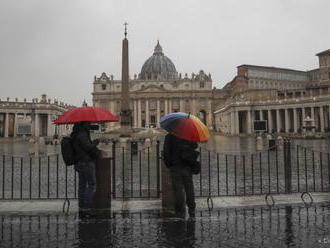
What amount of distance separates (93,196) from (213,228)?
234 cm

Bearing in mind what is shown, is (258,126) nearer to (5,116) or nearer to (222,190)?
(222,190)

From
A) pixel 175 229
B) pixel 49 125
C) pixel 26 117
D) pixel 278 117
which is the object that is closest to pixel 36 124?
pixel 49 125

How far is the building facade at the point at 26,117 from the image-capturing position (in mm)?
60438

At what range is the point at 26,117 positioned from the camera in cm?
6912

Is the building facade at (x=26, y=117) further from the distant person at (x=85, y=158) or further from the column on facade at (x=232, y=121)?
the distant person at (x=85, y=158)

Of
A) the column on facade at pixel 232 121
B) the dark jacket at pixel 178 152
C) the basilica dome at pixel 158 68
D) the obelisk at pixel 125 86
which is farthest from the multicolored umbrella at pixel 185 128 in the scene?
the basilica dome at pixel 158 68

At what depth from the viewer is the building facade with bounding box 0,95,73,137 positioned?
198ft

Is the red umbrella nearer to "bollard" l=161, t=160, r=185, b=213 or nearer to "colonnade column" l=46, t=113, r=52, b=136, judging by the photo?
"bollard" l=161, t=160, r=185, b=213

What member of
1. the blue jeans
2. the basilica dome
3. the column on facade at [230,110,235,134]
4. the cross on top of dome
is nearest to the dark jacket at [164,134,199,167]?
the blue jeans

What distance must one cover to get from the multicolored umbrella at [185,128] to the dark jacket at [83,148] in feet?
4.53

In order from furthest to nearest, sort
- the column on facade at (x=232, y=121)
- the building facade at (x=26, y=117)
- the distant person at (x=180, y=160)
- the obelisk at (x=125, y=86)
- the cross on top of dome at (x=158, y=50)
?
the cross on top of dome at (x=158, y=50) < the column on facade at (x=232, y=121) < the building facade at (x=26, y=117) < the obelisk at (x=125, y=86) < the distant person at (x=180, y=160)

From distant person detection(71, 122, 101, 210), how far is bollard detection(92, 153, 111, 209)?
0.93 feet

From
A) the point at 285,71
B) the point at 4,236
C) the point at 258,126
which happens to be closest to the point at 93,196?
the point at 4,236

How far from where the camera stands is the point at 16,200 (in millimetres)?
6688
